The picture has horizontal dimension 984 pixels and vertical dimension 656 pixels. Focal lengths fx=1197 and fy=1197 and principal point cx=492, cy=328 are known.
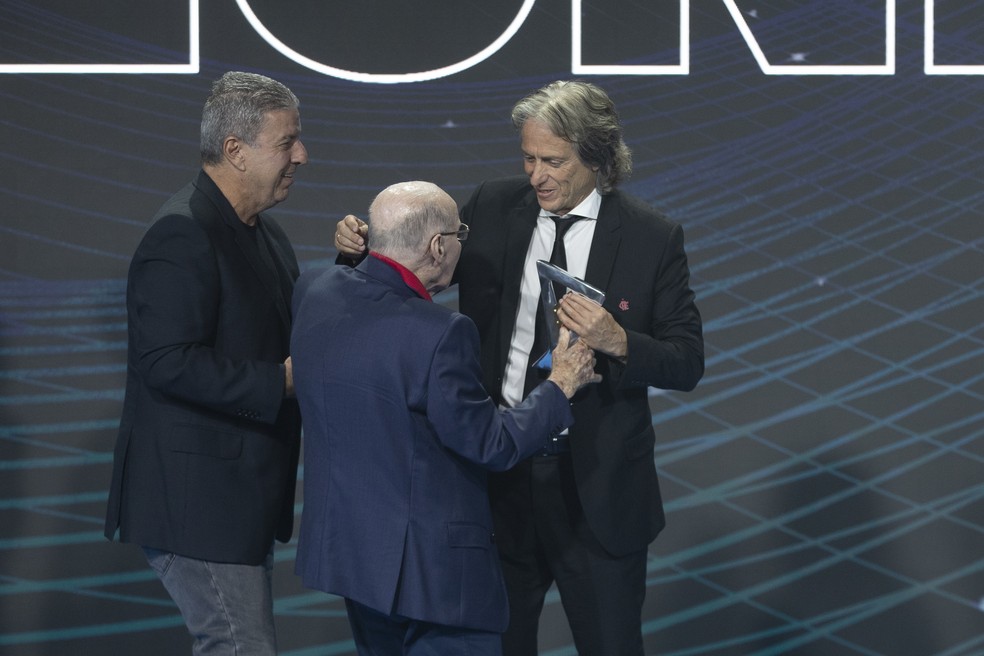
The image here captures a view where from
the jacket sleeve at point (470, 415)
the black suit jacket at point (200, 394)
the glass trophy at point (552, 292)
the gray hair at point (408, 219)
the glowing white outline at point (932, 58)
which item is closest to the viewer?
the jacket sleeve at point (470, 415)

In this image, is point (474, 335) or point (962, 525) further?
point (962, 525)

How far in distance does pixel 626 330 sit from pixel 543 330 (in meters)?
0.20

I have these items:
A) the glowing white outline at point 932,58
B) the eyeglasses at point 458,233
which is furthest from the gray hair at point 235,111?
the glowing white outline at point 932,58

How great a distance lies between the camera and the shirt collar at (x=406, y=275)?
231cm

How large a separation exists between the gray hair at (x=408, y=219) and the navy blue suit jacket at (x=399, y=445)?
0.17ft

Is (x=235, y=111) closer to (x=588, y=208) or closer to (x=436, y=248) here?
(x=436, y=248)

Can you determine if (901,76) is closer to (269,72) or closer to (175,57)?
(269,72)

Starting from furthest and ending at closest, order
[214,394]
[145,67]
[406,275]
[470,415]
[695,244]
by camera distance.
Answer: [695,244]
[145,67]
[214,394]
[406,275]
[470,415]

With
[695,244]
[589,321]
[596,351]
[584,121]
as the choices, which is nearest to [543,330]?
[596,351]

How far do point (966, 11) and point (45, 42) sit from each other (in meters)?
2.98

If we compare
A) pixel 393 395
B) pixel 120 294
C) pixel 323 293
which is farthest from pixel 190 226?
pixel 120 294

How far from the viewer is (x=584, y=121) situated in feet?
8.91

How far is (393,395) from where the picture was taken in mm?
2213

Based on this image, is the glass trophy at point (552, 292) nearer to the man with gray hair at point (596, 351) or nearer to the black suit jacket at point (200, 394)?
the man with gray hair at point (596, 351)
